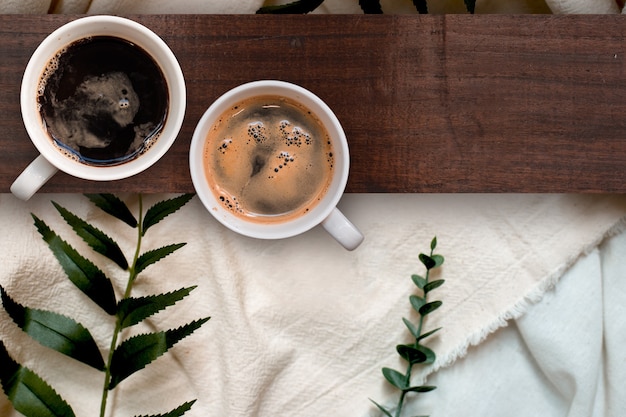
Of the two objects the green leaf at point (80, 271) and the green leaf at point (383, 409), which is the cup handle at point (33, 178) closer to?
the green leaf at point (80, 271)

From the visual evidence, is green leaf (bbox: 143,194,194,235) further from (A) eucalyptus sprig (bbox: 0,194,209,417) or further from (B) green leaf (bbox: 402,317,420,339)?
(B) green leaf (bbox: 402,317,420,339)

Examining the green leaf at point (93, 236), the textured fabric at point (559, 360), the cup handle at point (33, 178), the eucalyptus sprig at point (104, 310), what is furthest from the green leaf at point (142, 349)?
the textured fabric at point (559, 360)

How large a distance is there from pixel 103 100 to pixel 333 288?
389 millimetres

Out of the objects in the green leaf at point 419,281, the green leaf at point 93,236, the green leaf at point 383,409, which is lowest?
the green leaf at point 383,409

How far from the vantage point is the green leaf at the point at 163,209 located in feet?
2.89

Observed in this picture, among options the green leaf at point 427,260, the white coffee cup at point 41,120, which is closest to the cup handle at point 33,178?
the white coffee cup at point 41,120

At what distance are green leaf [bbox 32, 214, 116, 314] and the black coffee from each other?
11cm

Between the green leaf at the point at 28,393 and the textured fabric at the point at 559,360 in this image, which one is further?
the textured fabric at the point at 559,360

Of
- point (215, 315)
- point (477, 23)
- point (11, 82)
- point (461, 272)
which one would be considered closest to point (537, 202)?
point (461, 272)

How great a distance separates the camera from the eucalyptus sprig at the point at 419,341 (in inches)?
35.9

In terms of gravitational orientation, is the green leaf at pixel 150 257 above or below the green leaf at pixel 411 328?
above

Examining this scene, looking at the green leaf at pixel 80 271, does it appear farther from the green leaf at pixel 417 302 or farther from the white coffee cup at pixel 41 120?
the green leaf at pixel 417 302

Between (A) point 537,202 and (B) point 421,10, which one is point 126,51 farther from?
(A) point 537,202

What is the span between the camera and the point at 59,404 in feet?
2.72
